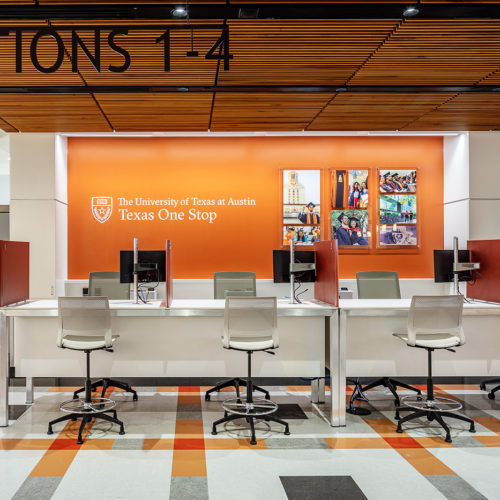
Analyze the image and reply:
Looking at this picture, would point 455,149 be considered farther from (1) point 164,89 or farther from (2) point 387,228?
(1) point 164,89

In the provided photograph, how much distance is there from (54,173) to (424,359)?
548 cm

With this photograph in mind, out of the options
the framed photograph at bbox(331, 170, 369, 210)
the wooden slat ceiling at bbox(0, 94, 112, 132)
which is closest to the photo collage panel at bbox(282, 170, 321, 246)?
the framed photograph at bbox(331, 170, 369, 210)

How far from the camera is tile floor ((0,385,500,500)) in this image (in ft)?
10.6

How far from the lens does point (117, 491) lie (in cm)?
320

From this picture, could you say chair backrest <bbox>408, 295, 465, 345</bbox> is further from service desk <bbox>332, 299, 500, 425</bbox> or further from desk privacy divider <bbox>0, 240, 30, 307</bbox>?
desk privacy divider <bbox>0, 240, 30, 307</bbox>

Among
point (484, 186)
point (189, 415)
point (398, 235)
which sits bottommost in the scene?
point (189, 415)

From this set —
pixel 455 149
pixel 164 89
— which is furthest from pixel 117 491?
pixel 455 149

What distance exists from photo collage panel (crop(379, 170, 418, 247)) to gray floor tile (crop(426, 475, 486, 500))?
4589 millimetres

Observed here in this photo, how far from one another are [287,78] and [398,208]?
374 cm

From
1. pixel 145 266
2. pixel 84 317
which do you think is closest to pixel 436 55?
pixel 145 266

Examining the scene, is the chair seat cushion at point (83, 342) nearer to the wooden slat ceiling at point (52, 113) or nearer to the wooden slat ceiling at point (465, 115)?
the wooden slat ceiling at point (52, 113)

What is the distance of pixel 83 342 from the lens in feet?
14.0

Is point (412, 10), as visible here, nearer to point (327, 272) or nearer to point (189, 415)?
point (327, 272)

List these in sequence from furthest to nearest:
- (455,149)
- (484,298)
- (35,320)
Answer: (455,149)
(484,298)
(35,320)
